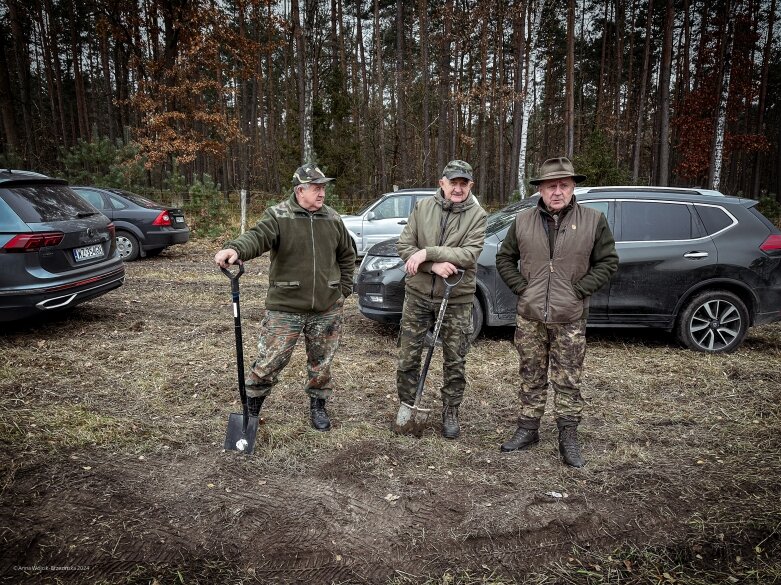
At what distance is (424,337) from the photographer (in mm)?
3748

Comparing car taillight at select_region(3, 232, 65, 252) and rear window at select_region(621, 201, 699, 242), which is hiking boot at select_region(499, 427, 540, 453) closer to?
rear window at select_region(621, 201, 699, 242)

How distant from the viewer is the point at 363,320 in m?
6.92

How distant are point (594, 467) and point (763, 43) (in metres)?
30.0

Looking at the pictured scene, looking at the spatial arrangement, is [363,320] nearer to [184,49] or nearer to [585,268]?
[585,268]

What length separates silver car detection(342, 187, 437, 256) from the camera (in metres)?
10.9

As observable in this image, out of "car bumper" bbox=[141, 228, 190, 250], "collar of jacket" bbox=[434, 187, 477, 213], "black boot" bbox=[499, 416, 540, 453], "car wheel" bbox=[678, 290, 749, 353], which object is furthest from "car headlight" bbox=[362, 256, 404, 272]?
"car bumper" bbox=[141, 228, 190, 250]

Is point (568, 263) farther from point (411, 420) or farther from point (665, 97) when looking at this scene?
point (665, 97)

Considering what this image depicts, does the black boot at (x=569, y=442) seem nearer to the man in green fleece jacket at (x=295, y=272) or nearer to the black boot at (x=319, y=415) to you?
the black boot at (x=319, y=415)

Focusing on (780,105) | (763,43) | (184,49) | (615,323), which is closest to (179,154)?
(184,49)

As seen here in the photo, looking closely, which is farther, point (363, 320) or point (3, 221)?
point (363, 320)

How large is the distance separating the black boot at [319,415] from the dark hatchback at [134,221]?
8621 millimetres

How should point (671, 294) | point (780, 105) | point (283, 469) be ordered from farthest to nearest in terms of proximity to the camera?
point (780, 105), point (671, 294), point (283, 469)

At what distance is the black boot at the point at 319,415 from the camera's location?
12.5 feet

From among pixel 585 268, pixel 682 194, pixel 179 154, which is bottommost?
pixel 585 268
